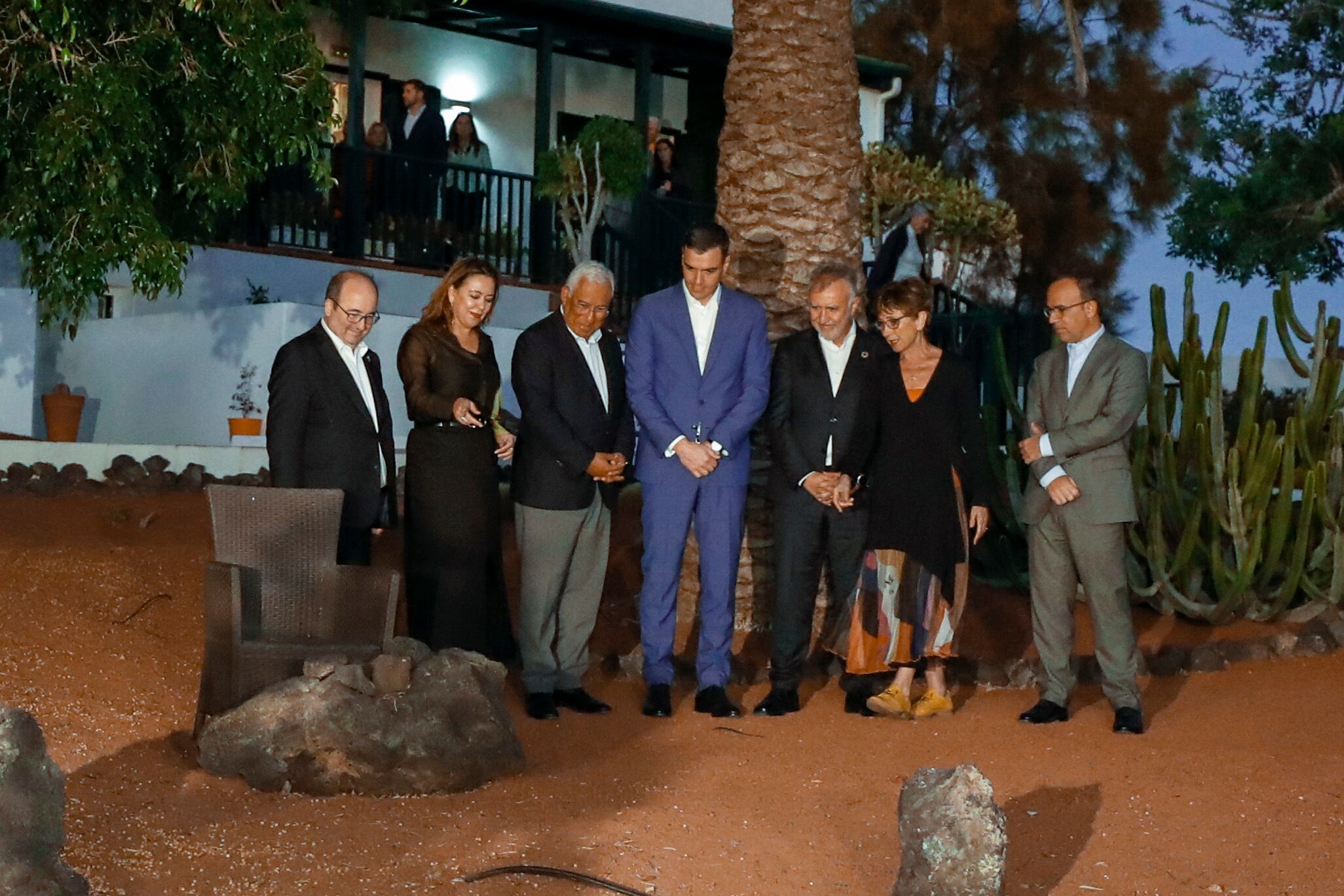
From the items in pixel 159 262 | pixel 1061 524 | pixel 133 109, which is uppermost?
pixel 133 109

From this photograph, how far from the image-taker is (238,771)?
19.3ft

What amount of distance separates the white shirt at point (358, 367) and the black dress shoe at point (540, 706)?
1.14 metres

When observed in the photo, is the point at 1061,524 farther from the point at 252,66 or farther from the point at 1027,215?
the point at 1027,215

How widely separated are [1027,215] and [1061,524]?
21714 mm

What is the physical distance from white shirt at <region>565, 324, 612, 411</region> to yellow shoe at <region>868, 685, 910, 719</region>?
1.74 m

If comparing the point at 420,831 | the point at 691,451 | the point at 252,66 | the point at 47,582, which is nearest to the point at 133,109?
the point at 252,66

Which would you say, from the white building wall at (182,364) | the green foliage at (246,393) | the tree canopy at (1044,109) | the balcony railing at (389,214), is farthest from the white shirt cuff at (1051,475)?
the tree canopy at (1044,109)

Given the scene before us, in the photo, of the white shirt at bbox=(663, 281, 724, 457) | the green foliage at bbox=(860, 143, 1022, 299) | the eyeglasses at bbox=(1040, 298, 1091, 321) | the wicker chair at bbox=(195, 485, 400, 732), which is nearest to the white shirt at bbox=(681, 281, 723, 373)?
the white shirt at bbox=(663, 281, 724, 457)

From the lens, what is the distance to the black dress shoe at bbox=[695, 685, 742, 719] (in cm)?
745

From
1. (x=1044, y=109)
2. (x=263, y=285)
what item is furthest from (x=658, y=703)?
(x=1044, y=109)

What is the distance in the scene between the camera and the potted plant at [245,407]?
1300cm

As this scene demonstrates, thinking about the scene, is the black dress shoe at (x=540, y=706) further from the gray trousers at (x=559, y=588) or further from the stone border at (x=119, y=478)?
Answer: the stone border at (x=119, y=478)

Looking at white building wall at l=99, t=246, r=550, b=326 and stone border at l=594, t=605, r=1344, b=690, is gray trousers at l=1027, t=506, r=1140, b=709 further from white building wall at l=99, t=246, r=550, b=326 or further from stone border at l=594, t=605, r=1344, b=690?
white building wall at l=99, t=246, r=550, b=326

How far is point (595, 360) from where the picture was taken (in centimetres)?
759
